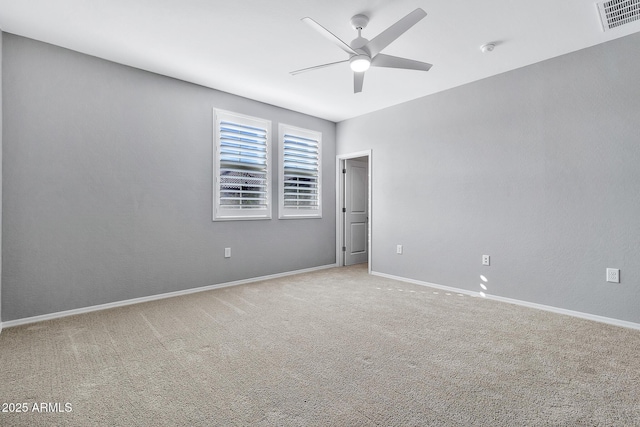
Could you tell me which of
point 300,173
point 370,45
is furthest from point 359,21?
point 300,173

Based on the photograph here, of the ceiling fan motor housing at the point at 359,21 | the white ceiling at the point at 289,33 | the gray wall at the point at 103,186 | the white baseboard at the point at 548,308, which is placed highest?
the white ceiling at the point at 289,33

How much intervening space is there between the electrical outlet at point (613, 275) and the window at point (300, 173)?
3.78 m

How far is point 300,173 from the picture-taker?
17.0 feet

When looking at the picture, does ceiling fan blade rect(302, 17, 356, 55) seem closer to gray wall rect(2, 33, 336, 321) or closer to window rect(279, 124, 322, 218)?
gray wall rect(2, 33, 336, 321)

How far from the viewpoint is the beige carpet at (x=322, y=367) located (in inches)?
63.0

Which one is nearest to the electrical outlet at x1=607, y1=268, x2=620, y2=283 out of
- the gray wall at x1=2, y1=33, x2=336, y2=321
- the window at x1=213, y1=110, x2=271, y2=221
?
the window at x1=213, y1=110, x2=271, y2=221

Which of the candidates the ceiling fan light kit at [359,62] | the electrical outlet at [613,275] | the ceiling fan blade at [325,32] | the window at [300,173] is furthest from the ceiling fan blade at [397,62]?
the electrical outlet at [613,275]

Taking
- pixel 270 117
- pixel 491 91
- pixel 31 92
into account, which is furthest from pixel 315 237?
pixel 31 92

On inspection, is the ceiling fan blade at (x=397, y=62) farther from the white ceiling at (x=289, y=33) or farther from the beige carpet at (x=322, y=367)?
the beige carpet at (x=322, y=367)

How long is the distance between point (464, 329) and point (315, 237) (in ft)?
9.95

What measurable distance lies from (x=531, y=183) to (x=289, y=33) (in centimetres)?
301

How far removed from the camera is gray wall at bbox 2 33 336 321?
2.88m

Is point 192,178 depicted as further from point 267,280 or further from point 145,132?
point 267,280

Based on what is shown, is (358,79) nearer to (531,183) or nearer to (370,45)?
(370,45)
